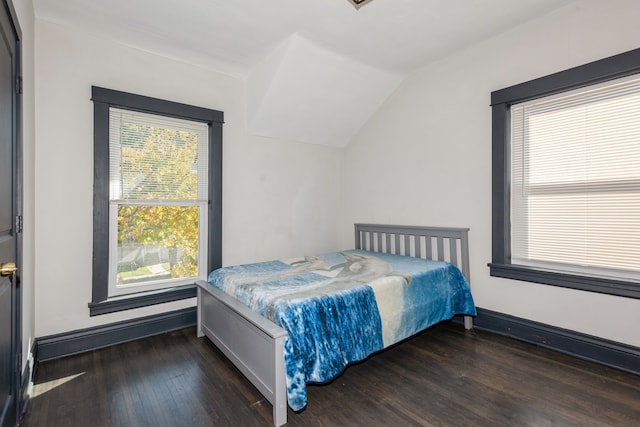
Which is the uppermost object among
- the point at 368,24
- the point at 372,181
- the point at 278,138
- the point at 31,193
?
the point at 368,24

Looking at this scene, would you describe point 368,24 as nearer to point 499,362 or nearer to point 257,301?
point 257,301

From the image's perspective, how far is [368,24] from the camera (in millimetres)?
2518

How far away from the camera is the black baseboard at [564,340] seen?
6.99 ft

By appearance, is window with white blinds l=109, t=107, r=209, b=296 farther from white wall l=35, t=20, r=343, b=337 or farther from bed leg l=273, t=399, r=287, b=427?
bed leg l=273, t=399, r=287, b=427

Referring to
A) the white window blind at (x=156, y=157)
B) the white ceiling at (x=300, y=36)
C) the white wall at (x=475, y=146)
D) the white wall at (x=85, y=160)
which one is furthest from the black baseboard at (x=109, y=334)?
the white wall at (x=475, y=146)

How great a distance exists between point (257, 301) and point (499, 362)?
1.83 m

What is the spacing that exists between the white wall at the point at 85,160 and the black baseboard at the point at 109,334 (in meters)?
0.06

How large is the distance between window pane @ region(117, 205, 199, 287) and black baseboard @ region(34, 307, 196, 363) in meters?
0.35

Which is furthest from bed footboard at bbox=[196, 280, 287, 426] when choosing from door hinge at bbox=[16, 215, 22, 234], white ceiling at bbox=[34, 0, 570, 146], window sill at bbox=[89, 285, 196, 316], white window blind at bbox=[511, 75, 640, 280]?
white window blind at bbox=[511, 75, 640, 280]

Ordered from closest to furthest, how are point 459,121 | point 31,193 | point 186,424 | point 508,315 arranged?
point 186,424 < point 31,193 < point 508,315 < point 459,121

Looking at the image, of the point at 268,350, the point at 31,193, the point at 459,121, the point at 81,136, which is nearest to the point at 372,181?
the point at 459,121

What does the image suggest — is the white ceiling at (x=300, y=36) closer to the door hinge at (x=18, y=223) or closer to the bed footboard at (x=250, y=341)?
the door hinge at (x=18, y=223)

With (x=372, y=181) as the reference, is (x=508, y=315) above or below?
below

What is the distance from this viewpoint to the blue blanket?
1.77 meters
